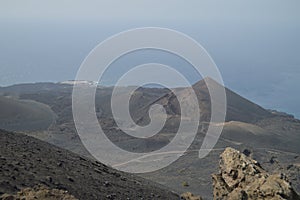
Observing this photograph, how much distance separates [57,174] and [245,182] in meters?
6.09

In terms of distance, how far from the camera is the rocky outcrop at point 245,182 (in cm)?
1105

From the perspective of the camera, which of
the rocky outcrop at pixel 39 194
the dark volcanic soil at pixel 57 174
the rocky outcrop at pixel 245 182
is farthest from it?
the dark volcanic soil at pixel 57 174

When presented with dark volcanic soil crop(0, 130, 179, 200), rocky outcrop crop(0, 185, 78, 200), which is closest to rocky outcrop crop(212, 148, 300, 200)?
dark volcanic soil crop(0, 130, 179, 200)

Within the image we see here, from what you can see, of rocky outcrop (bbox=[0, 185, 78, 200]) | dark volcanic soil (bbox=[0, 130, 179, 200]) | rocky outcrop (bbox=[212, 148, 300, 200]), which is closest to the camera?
rocky outcrop (bbox=[212, 148, 300, 200])

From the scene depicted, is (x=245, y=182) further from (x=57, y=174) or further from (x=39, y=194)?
(x=57, y=174)

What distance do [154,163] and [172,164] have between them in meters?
1.40

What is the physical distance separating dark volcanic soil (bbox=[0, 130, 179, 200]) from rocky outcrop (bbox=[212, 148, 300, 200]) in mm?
3779

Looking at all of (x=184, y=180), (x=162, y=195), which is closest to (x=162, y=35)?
(x=184, y=180)

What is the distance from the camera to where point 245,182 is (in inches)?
501

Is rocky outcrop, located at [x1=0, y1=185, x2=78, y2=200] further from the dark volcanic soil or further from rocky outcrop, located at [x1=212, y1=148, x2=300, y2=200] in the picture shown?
rocky outcrop, located at [x1=212, y1=148, x2=300, y2=200]

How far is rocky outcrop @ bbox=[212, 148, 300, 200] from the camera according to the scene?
435 inches

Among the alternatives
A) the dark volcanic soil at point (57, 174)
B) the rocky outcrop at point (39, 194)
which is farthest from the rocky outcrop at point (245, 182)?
the rocky outcrop at point (39, 194)

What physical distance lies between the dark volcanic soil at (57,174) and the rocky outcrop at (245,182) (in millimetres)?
3779

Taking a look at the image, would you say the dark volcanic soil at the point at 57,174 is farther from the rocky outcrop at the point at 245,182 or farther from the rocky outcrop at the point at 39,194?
the rocky outcrop at the point at 245,182
